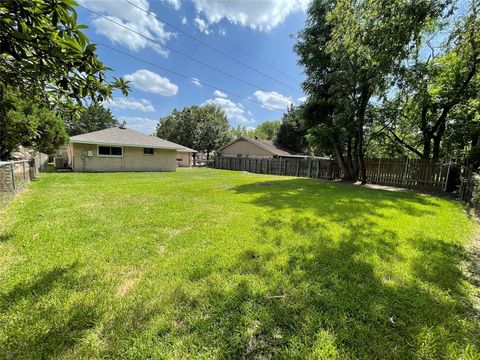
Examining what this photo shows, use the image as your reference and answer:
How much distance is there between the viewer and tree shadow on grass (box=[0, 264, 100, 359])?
66.7 inches

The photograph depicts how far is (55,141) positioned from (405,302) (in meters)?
16.4

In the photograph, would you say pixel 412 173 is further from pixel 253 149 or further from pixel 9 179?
pixel 253 149

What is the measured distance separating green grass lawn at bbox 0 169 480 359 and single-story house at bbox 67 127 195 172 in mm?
12528

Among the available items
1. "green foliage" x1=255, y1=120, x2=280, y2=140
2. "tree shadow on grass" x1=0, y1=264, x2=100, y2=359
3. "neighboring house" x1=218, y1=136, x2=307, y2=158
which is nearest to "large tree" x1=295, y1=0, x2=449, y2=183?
"tree shadow on grass" x1=0, y1=264, x2=100, y2=359

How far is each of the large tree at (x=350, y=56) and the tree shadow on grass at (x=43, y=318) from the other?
26.7 feet

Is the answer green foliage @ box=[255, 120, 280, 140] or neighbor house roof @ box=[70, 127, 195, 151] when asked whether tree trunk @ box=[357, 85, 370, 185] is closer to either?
neighbor house roof @ box=[70, 127, 195, 151]

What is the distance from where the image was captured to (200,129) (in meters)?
33.9

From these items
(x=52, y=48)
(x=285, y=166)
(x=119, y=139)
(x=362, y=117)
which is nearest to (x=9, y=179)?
(x=52, y=48)

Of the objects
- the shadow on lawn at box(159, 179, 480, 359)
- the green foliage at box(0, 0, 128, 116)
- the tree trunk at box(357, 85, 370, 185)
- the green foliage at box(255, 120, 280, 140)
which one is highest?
the green foliage at box(255, 120, 280, 140)

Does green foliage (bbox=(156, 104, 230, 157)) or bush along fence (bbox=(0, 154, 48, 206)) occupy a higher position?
green foliage (bbox=(156, 104, 230, 157))

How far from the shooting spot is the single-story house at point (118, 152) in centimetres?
1562

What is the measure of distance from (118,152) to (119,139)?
3.38 ft

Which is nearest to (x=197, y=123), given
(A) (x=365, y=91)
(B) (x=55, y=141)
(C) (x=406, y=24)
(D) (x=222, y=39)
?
(D) (x=222, y=39)

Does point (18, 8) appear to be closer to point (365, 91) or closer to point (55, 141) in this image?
point (365, 91)
